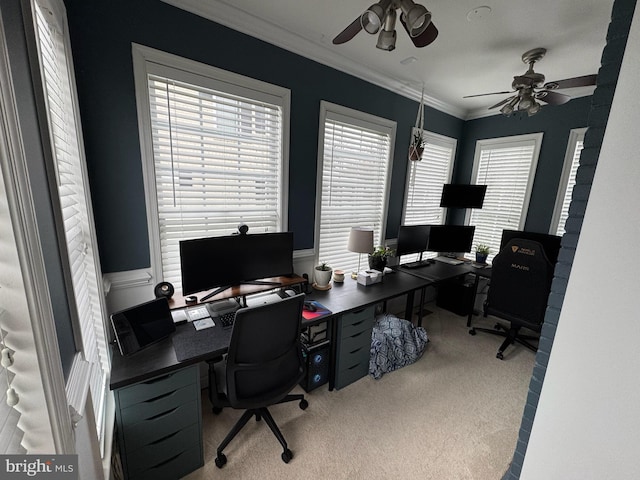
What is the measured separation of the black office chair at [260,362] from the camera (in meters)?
1.34

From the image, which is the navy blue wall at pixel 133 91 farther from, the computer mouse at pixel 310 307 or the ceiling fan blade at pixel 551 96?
the ceiling fan blade at pixel 551 96

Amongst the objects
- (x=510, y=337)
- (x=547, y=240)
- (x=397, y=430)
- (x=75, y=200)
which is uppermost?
(x=75, y=200)

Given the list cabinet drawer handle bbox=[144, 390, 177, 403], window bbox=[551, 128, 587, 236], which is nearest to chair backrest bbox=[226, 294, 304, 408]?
cabinet drawer handle bbox=[144, 390, 177, 403]

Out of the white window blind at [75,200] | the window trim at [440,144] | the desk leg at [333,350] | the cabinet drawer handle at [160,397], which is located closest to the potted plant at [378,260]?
the window trim at [440,144]

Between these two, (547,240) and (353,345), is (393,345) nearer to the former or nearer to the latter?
(353,345)

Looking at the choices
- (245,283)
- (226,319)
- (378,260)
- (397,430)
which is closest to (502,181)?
(378,260)

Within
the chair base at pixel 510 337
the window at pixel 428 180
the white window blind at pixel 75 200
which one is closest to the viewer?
the white window blind at pixel 75 200

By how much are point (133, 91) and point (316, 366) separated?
7.47ft

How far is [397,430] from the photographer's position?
5.99 ft

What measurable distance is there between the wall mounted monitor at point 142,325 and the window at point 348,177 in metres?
1.48

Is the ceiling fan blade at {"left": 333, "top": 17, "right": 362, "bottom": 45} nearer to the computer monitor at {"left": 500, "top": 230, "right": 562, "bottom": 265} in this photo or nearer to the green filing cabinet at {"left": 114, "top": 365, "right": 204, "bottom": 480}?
the green filing cabinet at {"left": 114, "top": 365, "right": 204, "bottom": 480}

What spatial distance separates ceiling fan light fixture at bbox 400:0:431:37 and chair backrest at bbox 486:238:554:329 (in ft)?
6.91

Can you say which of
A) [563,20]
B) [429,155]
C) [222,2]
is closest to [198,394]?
[222,2]

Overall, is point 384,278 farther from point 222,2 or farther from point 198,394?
point 222,2
